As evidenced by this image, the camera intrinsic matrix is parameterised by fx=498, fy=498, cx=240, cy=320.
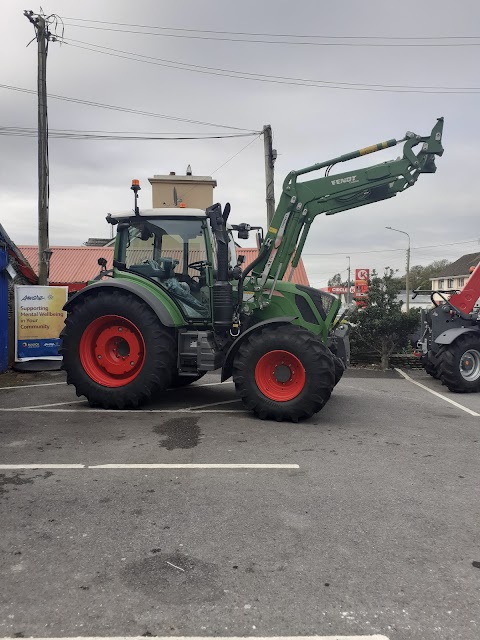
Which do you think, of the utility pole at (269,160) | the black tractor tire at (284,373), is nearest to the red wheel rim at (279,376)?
the black tractor tire at (284,373)

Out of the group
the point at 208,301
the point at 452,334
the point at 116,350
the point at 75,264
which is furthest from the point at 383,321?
the point at 75,264

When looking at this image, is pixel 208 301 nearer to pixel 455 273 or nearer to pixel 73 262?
pixel 73 262

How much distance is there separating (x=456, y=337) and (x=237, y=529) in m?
7.36

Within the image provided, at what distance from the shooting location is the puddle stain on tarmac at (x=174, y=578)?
2.63 meters

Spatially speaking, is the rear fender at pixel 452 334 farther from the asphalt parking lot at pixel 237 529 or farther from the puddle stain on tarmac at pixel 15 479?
the puddle stain on tarmac at pixel 15 479

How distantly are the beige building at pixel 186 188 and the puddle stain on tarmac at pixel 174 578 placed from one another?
2174 cm

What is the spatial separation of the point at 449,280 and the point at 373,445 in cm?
6457

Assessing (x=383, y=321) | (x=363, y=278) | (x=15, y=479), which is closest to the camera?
(x=15, y=479)

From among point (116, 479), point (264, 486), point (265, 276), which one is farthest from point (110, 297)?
point (264, 486)

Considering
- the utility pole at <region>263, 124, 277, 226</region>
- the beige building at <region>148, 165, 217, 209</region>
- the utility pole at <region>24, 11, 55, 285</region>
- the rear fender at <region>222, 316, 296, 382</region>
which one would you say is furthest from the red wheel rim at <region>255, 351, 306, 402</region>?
the beige building at <region>148, 165, 217, 209</region>

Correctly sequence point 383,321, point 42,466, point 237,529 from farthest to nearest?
point 383,321
point 42,466
point 237,529

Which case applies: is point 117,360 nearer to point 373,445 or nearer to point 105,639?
point 373,445

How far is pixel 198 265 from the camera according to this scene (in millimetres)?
7070

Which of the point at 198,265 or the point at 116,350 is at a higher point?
the point at 198,265
